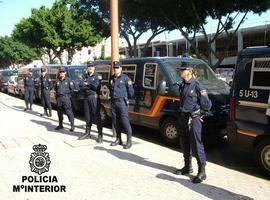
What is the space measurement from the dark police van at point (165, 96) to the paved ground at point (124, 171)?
46cm

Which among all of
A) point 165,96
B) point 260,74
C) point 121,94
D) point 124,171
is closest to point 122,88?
point 121,94

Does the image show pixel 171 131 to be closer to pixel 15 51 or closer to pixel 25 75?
pixel 25 75

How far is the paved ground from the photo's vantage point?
5636 millimetres

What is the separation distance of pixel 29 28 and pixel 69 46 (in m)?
4.60

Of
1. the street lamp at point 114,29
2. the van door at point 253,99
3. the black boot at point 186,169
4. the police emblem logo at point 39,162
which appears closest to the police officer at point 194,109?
the black boot at point 186,169

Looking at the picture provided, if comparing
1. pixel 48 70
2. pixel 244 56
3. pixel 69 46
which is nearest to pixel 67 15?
pixel 69 46

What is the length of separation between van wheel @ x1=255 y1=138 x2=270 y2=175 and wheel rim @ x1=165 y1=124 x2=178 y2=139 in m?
2.26

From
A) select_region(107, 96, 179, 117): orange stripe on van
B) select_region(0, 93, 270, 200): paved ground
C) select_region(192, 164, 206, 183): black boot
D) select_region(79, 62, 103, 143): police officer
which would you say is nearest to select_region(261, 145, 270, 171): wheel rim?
select_region(0, 93, 270, 200): paved ground

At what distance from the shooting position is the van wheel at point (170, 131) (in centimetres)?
852

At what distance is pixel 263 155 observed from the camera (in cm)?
646

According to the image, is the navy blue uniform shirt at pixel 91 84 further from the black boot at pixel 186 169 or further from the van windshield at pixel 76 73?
the van windshield at pixel 76 73

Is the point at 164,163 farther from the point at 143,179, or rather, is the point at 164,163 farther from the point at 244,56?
the point at 244,56

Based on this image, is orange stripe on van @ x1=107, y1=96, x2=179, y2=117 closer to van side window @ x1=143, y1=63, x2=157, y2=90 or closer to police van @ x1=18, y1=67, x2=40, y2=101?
van side window @ x1=143, y1=63, x2=157, y2=90

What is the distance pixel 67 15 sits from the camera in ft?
122
